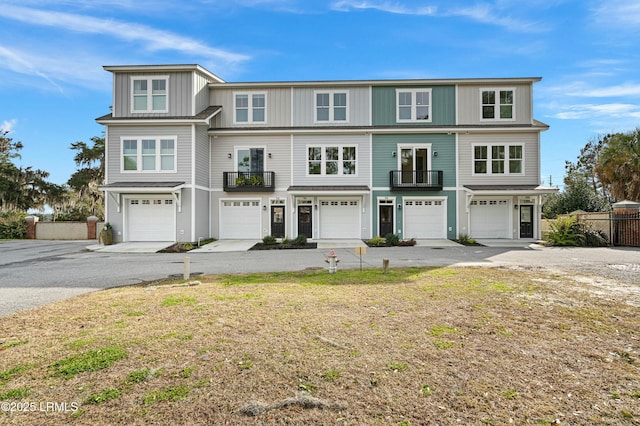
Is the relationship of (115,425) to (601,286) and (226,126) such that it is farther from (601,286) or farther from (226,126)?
(226,126)

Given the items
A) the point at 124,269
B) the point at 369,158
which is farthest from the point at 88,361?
the point at 369,158

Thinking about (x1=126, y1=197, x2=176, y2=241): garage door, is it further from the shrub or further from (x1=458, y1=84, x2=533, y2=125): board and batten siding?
(x1=458, y1=84, x2=533, y2=125): board and batten siding

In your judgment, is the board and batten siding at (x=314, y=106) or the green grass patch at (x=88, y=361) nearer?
the green grass patch at (x=88, y=361)

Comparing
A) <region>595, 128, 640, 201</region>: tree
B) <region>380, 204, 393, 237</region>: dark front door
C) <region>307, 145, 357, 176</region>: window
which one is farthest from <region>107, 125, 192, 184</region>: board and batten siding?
<region>595, 128, 640, 201</region>: tree

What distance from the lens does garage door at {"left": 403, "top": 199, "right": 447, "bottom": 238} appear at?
19406mm

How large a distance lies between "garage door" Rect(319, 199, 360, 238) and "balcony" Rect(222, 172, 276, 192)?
10.5 feet

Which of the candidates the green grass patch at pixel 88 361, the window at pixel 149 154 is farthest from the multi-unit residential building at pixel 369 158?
the green grass patch at pixel 88 361

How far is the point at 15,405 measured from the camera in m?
2.74

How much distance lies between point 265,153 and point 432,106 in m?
10.0

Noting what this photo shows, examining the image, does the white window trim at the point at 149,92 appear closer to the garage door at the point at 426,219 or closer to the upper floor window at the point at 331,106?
the upper floor window at the point at 331,106

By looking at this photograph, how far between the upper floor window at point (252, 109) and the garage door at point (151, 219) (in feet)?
20.3

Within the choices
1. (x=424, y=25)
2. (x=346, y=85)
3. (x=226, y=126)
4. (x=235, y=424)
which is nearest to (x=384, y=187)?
(x=346, y=85)

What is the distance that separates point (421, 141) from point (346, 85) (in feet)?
17.7

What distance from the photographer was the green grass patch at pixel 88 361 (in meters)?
3.24
